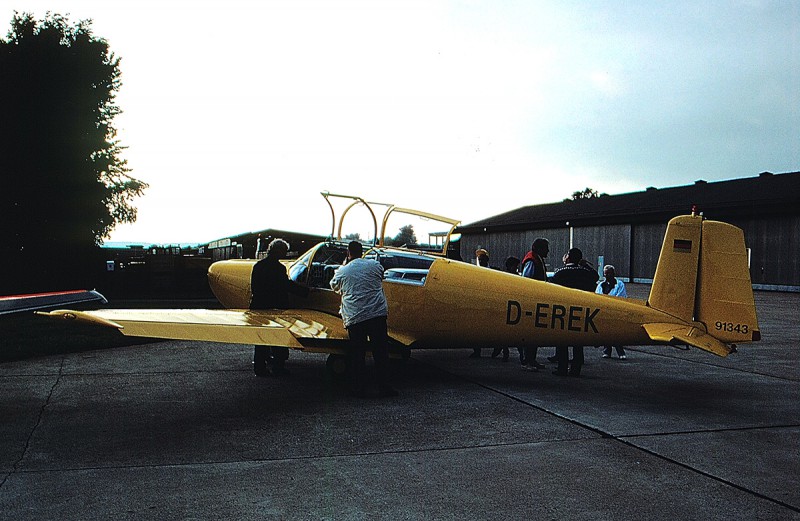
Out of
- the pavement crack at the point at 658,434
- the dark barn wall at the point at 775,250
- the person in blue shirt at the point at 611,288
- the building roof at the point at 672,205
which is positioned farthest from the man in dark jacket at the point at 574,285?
the dark barn wall at the point at 775,250

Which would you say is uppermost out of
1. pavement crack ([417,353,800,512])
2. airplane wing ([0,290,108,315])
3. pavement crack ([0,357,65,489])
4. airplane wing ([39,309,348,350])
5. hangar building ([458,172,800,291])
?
hangar building ([458,172,800,291])

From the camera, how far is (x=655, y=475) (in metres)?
4.40

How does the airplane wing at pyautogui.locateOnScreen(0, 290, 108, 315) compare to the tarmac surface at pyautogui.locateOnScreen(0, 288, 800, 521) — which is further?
the airplane wing at pyautogui.locateOnScreen(0, 290, 108, 315)

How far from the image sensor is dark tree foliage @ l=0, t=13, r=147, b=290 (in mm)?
25547

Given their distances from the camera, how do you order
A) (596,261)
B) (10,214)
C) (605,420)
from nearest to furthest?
1. (605,420)
2. (10,214)
3. (596,261)

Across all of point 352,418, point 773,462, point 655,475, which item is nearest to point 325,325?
point 352,418

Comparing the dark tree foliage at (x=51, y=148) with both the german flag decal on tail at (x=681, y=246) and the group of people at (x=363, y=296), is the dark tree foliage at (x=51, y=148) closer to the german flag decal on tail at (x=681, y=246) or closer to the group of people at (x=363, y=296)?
the group of people at (x=363, y=296)

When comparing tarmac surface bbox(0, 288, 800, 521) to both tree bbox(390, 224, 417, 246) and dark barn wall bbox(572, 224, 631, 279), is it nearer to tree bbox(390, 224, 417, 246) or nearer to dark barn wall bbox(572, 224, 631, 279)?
tree bbox(390, 224, 417, 246)

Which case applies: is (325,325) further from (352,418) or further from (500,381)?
(500,381)

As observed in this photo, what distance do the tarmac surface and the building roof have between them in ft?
64.0

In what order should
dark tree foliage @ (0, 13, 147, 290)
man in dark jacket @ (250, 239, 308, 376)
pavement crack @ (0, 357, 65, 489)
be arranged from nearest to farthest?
pavement crack @ (0, 357, 65, 489)
man in dark jacket @ (250, 239, 308, 376)
dark tree foliage @ (0, 13, 147, 290)

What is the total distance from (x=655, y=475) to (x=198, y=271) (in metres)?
24.4

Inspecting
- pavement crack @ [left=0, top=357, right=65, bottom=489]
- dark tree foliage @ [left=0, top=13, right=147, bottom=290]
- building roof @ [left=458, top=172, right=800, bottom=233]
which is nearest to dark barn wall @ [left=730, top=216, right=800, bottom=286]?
building roof @ [left=458, top=172, right=800, bottom=233]

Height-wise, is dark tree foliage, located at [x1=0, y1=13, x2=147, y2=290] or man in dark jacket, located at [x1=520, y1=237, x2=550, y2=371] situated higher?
dark tree foliage, located at [x1=0, y1=13, x2=147, y2=290]
